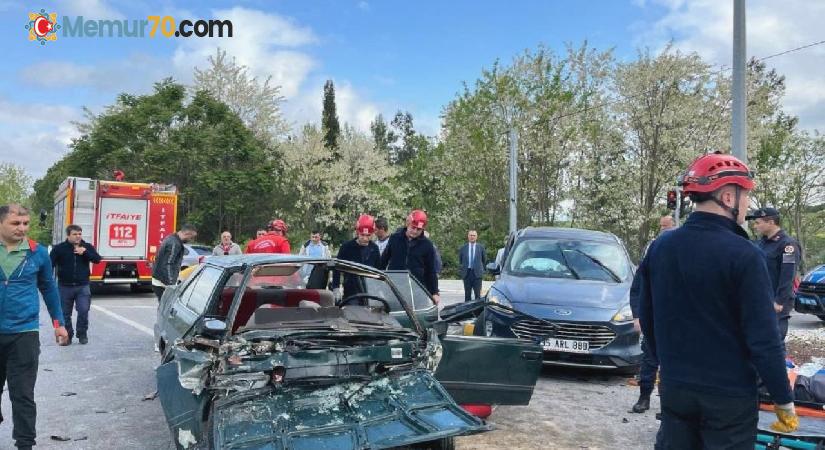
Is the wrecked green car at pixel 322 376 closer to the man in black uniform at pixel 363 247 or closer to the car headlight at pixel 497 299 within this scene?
the man in black uniform at pixel 363 247

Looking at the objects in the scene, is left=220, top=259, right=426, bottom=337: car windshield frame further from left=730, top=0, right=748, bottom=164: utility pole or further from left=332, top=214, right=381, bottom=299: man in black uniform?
left=730, top=0, right=748, bottom=164: utility pole

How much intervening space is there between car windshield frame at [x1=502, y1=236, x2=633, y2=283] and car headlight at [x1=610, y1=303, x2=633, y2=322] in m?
0.90

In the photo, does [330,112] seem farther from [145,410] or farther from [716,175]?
[716,175]

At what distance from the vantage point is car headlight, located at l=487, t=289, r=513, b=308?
7176 mm

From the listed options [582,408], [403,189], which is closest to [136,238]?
[582,408]

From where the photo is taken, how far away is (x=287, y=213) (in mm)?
35344

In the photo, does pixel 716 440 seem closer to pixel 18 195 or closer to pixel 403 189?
pixel 403 189

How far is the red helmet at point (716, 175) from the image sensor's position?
2.78 meters

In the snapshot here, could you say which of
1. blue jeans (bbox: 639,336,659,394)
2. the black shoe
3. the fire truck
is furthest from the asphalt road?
the fire truck

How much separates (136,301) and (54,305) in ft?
37.4

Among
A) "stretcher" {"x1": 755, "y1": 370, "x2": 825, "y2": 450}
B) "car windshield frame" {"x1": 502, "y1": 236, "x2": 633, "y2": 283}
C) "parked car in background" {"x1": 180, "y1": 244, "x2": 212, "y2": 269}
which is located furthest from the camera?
"parked car in background" {"x1": 180, "y1": 244, "x2": 212, "y2": 269}

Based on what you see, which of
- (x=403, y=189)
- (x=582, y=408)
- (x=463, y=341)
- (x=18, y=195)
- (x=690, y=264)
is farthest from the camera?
(x=18, y=195)

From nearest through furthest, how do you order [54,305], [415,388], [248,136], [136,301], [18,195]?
1. [415,388]
2. [54,305]
3. [136,301]
4. [248,136]
5. [18,195]

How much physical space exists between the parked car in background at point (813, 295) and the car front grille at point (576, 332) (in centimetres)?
648
